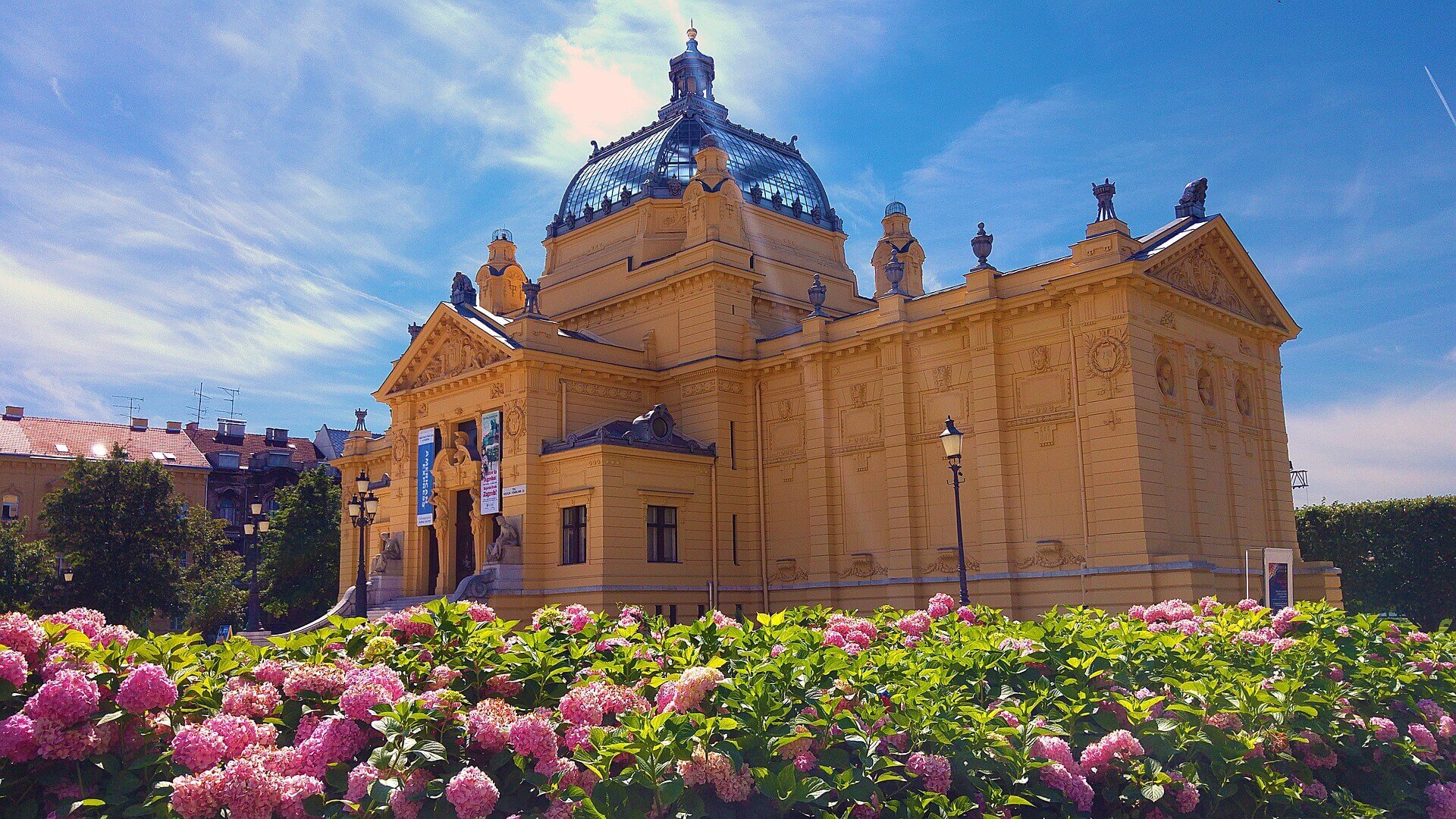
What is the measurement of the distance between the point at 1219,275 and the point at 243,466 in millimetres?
68216

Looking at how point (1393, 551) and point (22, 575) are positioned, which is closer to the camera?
point (1393, 551)

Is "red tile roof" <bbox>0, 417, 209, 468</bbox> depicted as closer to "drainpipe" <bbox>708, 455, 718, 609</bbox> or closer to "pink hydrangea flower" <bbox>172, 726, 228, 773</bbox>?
"drainpipe" <bbox>708, 455, 718, 609</bbox>

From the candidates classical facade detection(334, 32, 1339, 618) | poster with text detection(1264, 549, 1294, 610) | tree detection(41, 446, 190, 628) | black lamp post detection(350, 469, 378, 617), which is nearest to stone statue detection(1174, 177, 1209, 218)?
classical facade detection(334, 32, 1339, 618)

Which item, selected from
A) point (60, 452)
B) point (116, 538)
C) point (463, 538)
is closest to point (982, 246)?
point (463, 538)

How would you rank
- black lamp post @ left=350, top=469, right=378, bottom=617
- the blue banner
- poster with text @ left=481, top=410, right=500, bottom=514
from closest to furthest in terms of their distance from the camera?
black lamp post @ left=350, top=469, right=378, bottom=617
poster with text @ left=481, top=410, right=500, bottom=514
the blue banner

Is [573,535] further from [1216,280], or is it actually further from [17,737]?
[17,737]

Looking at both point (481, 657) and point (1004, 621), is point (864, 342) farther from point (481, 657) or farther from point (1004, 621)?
point (481, 657)

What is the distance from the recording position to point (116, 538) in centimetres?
4988

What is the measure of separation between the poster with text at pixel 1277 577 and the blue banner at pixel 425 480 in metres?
27.0

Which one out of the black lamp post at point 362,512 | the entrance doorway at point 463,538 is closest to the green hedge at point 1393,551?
the entrance doorway at point 463,538

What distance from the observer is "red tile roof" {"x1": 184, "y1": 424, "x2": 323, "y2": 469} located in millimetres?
80500

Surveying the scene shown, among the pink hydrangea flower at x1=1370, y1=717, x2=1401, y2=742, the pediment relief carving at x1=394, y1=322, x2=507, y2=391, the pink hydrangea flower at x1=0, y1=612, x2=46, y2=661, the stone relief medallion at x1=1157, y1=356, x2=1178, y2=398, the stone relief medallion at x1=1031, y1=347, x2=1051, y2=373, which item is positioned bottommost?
the pink hydrangea flower at x1=1370, y1=717, x2=1401, y2=742

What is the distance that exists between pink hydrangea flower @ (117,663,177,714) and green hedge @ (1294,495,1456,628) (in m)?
46.8

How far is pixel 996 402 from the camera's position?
3075 centimetres
